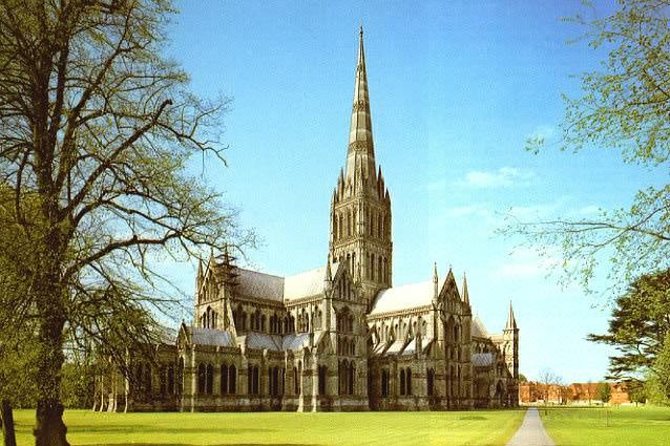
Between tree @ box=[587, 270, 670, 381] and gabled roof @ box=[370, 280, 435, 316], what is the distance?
28.9 m

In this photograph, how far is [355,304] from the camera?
76000mm

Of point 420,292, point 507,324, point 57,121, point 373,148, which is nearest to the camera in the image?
point 57,121

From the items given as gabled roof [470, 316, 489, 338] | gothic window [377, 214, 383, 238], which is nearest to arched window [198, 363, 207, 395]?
gothic window [377, 214, 383, 238]

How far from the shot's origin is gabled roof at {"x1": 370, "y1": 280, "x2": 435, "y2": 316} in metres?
81.0

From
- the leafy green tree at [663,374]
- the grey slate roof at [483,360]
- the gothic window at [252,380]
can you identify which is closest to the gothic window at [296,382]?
the gothic window at [252,380]

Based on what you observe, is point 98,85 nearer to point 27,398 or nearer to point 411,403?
point 27,398

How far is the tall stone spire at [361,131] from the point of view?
310 feet

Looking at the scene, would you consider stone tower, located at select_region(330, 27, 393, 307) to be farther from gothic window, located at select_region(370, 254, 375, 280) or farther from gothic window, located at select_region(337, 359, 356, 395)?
gothic window, located at select_region(337, 359, 356, 395)

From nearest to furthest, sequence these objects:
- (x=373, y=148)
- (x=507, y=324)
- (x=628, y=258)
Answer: (x=628, y=258) < (x=373, y=148) < (x=507, y=324)

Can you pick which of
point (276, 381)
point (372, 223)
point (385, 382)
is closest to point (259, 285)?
point (276, 381)

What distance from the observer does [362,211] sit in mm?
90875

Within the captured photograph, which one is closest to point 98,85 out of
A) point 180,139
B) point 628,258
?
point 180,139

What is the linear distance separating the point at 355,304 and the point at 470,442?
51.0m

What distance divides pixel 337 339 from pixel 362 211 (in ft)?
78.0
